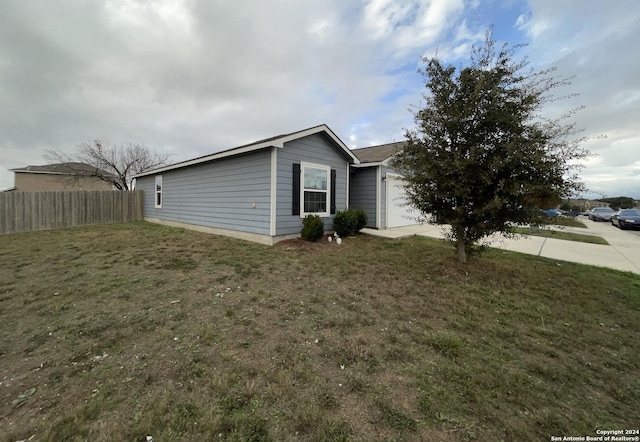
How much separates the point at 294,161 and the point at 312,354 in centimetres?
623

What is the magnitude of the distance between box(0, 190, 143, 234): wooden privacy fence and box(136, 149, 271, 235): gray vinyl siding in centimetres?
302

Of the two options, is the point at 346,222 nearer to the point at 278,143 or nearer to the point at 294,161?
the point at 294,161

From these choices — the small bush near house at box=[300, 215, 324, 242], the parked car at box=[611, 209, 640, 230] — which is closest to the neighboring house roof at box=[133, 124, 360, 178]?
the small bush near house at box=[300, 215, 324, 242]

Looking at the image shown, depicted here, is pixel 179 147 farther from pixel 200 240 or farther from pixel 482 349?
pixel 482 349

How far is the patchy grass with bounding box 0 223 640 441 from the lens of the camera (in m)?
1.72

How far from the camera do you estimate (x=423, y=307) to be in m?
3.65

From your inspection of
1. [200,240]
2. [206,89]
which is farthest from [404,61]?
[200,240]

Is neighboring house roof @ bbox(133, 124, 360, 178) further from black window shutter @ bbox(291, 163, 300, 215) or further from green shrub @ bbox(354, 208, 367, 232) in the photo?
green shrub @ bbox(354, 208, 367, 232)

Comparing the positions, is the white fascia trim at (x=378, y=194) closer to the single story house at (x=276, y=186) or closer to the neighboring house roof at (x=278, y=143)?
the single story house at (x=276, y=186)

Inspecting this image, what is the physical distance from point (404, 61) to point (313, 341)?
10063mm

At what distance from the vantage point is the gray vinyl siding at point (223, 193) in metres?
7.70

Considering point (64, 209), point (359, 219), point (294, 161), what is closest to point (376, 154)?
point (359, 219)

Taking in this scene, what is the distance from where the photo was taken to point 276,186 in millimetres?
7348

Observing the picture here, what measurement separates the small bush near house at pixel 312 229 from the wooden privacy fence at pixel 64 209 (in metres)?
12.0
